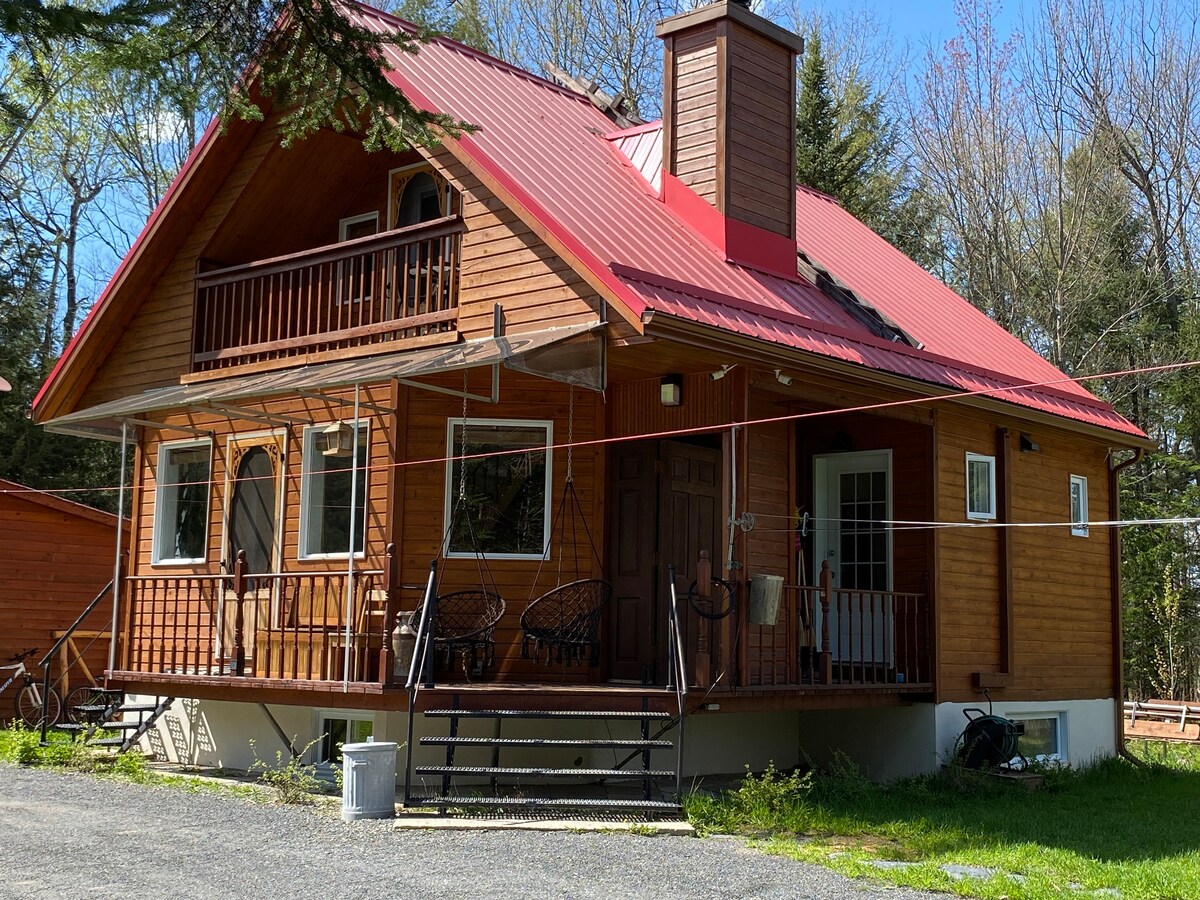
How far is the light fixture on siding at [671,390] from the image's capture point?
38.2 feet

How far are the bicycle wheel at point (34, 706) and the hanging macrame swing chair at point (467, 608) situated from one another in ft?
19.0

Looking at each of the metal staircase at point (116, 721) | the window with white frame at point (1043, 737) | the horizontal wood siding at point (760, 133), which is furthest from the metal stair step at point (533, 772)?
the window with white frame at point (1043, 737)

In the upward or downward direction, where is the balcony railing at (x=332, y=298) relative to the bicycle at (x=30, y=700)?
upward

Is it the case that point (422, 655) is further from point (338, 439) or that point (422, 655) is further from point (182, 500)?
point (182, 500)

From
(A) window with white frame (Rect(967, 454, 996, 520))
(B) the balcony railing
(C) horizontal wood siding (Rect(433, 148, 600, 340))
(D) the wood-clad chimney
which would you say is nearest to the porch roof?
(C) horizontal wood siding (Rect(433, 148, 600, 340))

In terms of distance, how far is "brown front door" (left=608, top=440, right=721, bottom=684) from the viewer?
12.6m

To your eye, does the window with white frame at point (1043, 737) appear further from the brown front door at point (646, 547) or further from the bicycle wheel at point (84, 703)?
the bicycle wheel at point (84, 703)

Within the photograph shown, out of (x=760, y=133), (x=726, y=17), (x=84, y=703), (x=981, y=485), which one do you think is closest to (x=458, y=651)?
(x=981, y=485)

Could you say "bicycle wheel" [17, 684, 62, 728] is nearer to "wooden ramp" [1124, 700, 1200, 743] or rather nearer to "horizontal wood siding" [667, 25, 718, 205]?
"horizontal wood siding" [667, 25, 718, 205]

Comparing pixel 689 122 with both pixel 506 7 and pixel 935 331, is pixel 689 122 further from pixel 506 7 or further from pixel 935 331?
pixel 506 7

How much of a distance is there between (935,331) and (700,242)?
369 cm

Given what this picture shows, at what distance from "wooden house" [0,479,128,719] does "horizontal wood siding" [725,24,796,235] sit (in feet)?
31.0

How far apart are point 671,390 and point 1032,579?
5.55m

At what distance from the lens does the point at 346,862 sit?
8.41 meters
